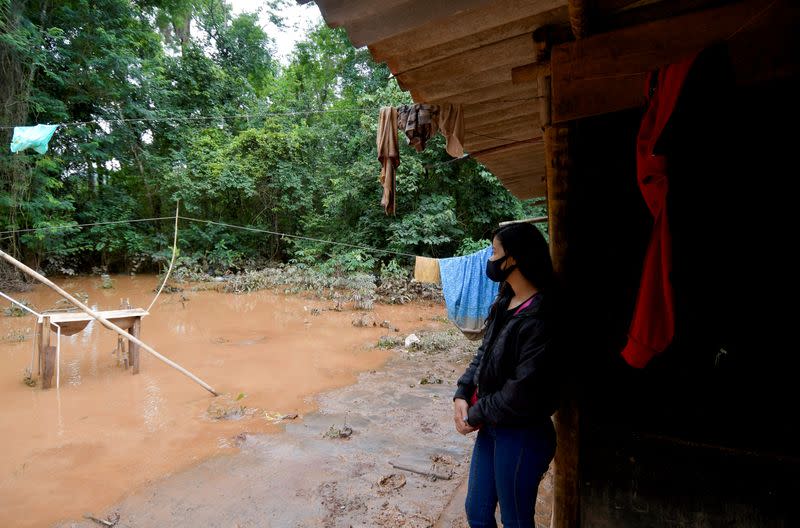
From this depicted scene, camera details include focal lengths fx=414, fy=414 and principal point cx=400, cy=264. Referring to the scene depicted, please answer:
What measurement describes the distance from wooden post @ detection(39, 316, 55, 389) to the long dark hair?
6.63 m

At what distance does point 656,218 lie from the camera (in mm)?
1440

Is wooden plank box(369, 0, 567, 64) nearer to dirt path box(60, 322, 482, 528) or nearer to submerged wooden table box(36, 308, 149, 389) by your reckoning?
dirt path box(60, 322, 482, 528)

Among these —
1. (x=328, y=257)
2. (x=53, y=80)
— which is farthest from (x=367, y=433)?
(x=53, y=80)

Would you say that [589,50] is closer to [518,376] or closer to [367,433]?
[518,376]

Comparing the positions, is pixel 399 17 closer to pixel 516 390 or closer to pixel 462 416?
pixel 516 390

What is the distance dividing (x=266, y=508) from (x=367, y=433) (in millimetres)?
1533

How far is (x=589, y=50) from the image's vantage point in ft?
5.52

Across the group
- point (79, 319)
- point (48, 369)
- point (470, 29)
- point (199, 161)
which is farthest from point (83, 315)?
point (199, 161)

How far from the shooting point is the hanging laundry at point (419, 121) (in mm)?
3553

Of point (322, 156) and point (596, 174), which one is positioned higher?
point (322, 156)

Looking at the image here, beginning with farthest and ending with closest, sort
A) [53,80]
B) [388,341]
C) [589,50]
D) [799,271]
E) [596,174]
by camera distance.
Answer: [53,80] < [388,341] < [596,174] < [589,50] < [799,271]

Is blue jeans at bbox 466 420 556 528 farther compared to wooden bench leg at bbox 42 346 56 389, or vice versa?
wooden bench leg at bbox 42 346 56 389

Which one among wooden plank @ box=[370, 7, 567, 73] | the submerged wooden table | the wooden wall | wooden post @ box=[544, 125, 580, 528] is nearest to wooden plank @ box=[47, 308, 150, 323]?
the submerged wooden table

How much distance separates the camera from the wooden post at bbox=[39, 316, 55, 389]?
18.8ft
